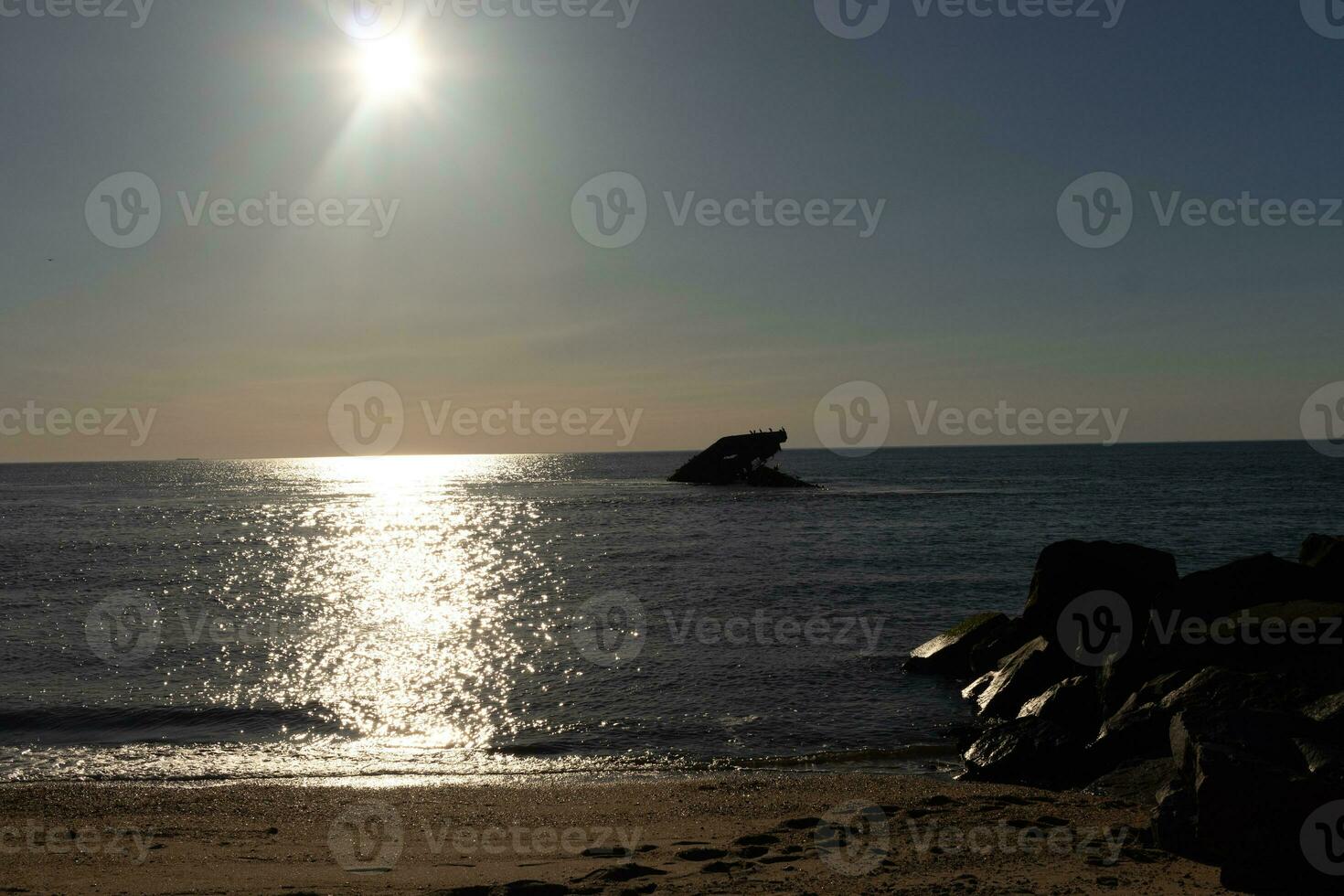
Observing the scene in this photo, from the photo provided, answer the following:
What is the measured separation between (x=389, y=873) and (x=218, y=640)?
1809cm

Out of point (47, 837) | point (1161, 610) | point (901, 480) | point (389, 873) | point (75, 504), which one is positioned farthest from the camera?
point (901, 480)

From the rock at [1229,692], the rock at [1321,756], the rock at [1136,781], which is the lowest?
the rock at [1136,781]

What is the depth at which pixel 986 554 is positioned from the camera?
4003 centimetres

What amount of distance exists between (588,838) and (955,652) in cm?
1236

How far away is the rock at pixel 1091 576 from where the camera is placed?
1778 cm

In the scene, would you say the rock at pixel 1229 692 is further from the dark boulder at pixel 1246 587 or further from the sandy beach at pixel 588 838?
the dark boulder at pixel 1246 587

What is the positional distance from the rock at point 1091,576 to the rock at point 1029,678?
2.34ft

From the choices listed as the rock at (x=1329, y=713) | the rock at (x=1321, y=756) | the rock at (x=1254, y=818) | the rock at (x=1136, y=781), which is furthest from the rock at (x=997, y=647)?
the rock at (x=1254, y=818)

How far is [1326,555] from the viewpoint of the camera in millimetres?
17062

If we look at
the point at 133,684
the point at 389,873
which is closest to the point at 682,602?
the point at 133,684

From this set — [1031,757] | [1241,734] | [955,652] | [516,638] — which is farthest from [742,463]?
[1241,734]

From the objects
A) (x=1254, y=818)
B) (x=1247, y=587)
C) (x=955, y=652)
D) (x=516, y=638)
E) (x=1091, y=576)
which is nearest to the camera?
(x=1254, y=818)

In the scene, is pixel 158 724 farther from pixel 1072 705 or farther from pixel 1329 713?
pixel 1329 713

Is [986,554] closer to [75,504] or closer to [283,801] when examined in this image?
[283,801]
